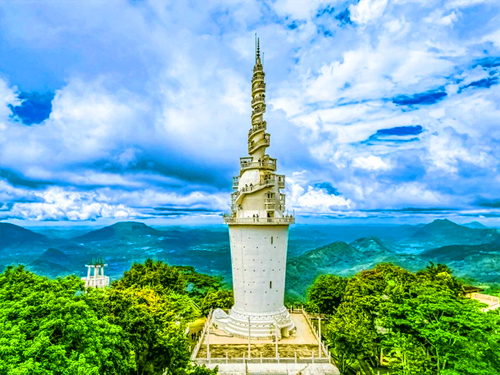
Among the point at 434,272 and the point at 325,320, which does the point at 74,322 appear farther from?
the point at 434,272

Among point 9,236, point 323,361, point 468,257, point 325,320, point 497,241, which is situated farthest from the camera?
point 497,241

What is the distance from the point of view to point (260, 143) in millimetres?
29594

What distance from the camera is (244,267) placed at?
92.5ft

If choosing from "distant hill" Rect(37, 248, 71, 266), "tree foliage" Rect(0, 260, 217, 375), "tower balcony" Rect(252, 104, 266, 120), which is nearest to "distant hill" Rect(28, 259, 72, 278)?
"distant hill" Rect(37, 248, 71, 266)

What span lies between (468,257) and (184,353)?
469 ft

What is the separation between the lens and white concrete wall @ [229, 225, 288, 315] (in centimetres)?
2777

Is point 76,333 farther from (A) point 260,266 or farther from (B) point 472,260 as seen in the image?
(B) point 472,260

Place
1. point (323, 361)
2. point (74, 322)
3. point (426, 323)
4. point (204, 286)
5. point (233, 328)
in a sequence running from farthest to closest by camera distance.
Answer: point (204, 286) < point (233, 328) < point (323, 361) < point (426, 323) < point (74, 322)

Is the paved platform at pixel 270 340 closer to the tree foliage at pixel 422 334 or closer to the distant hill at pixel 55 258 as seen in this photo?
the tree foliage at pixel 422 334

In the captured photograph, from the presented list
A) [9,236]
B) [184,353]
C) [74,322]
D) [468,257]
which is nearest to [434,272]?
[184,353]

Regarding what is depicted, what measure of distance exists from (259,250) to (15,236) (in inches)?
7003

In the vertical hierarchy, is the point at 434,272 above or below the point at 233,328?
above

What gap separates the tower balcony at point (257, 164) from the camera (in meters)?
29.5

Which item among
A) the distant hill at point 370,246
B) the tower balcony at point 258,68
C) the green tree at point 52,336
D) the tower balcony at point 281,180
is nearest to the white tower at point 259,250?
the tower balcony at point 281,180
